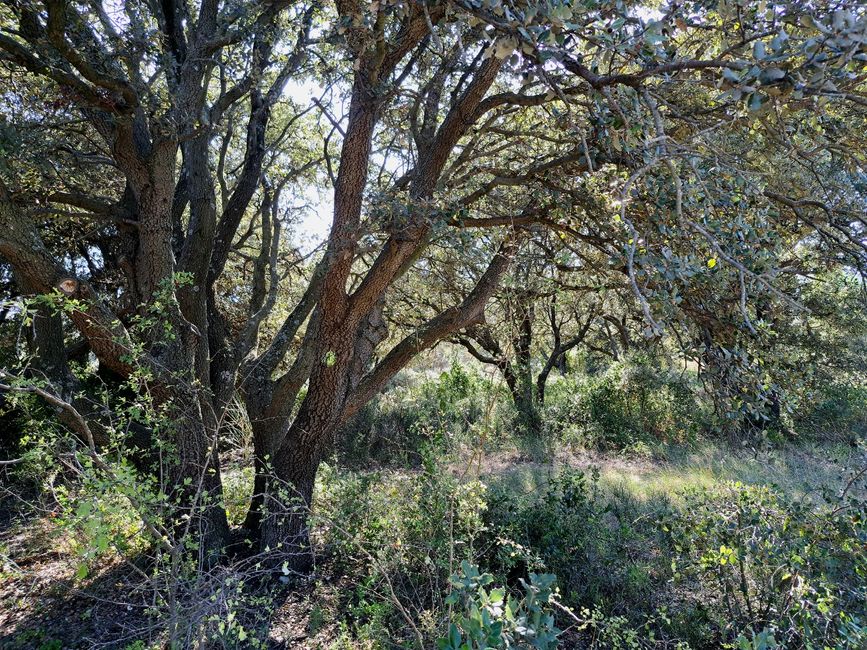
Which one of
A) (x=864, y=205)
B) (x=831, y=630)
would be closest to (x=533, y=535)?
(x=831, y=630)

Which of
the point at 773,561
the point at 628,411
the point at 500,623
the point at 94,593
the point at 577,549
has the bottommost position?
the point at 577,549

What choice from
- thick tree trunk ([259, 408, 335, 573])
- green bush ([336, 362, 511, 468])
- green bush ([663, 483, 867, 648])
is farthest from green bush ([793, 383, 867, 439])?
thick tree trunk ([259, 408, 335, 573])

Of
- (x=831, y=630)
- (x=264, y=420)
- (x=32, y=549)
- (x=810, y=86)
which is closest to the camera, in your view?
(x=810, y=86)

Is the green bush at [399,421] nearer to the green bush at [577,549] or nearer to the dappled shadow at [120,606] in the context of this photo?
the green bush at [577,549]

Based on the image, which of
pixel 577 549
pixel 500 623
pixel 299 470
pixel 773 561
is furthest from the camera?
pixel 299 470

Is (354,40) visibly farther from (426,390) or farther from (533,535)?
(426,390)

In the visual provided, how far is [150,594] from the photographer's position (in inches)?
146

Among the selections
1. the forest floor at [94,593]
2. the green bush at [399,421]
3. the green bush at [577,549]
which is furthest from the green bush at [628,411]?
the green bush at [577,549]

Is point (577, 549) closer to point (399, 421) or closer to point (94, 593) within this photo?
point (94, 593)

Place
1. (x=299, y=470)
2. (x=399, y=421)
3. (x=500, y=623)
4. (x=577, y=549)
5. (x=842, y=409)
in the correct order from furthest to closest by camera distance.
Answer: (x=842, y=409)
(x=399, y=421)
(x=299, y=470)
(x=577, y=549)
(x=500, y=623)

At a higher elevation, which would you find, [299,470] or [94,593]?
[299,470]

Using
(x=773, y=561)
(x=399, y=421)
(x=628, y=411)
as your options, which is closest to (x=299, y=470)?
(x=773, y=561)

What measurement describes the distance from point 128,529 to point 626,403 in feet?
30.4

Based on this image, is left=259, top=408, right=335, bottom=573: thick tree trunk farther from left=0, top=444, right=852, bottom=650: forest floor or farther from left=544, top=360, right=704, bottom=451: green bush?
left=544, top=360, right=704, bottom=451: green bush
